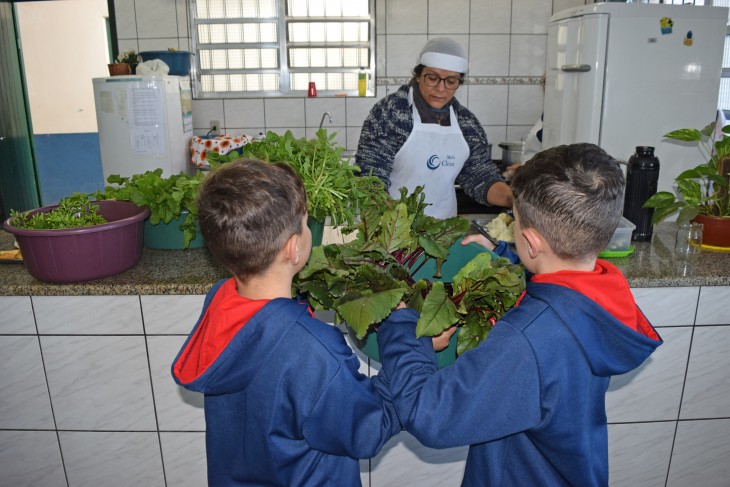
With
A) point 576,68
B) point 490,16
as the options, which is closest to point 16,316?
point 576,68

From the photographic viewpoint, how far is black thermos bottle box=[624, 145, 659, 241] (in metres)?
1.95

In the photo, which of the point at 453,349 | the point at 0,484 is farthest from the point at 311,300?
the point at 0,484

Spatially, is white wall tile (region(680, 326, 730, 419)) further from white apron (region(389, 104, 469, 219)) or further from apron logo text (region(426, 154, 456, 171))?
apron logo text (region(426, 154, 456, 171))

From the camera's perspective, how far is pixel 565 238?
39.8 inches

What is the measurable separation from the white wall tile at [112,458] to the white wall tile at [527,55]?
3631mm

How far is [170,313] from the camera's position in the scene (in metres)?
1.73

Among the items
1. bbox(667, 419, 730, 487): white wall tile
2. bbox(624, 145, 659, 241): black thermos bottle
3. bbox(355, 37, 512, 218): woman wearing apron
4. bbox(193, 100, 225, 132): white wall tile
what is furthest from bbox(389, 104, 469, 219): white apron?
bbox(193, 100, 225, 132): white wall tile

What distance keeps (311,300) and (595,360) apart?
0.55 meters

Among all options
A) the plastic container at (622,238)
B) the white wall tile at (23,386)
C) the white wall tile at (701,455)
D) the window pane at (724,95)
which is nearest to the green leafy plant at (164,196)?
the white wall tile at (23,386)

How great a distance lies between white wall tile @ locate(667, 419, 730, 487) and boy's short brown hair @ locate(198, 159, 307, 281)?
1563 millimetres

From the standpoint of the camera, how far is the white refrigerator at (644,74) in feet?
10.3

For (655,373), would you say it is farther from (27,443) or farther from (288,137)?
(27,443)

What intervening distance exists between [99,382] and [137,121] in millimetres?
2288

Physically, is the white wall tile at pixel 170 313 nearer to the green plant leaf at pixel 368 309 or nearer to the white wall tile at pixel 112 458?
the white wall tile at pixel 112 458
